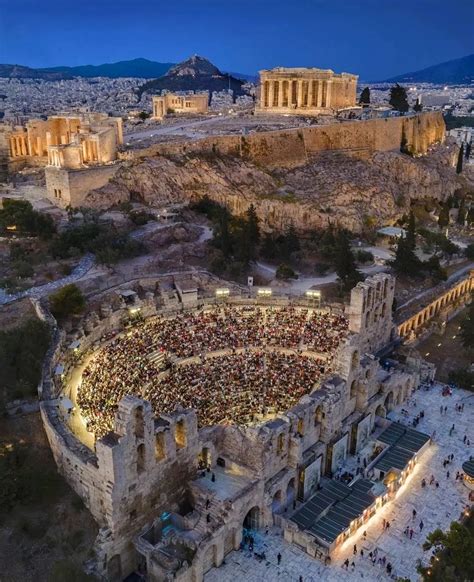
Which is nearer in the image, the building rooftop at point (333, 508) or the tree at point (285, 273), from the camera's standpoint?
the building rooftop at point (333, 508)

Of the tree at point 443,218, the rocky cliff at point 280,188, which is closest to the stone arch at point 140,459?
the rocky cliff at point 280,188

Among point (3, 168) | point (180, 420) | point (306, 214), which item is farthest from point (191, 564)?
point (3, 168)

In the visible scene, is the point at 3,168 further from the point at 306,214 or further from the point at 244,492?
the point at 244,492

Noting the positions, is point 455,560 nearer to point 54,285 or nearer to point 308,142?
point 54,285

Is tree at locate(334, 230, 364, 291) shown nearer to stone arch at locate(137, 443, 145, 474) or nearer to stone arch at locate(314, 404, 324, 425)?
stone arch at locate(314, 404, 324, 425)

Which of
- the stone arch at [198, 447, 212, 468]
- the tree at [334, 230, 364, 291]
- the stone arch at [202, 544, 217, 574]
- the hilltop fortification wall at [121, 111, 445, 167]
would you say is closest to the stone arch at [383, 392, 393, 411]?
the stone arch at [198, 447, 212, 468]

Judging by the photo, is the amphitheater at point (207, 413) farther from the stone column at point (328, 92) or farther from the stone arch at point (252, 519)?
the stone column at point (328, 92)

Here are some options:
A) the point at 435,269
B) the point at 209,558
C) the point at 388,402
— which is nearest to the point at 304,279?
the point at 435,269
